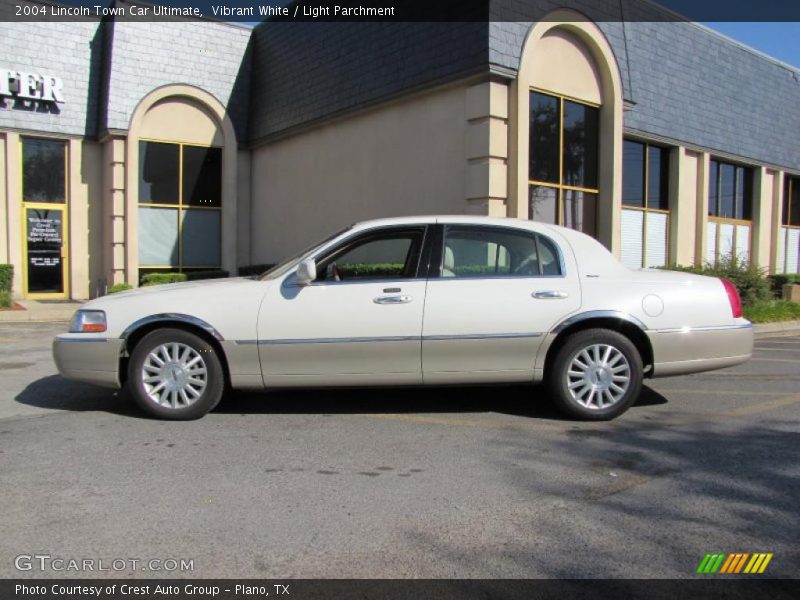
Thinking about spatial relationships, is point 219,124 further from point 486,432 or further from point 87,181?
point 486,432

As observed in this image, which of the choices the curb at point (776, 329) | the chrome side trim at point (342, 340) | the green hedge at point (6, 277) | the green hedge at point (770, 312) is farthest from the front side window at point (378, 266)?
the green hedge at point (6, 277)

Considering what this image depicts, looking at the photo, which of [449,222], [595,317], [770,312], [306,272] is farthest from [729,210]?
[306,272]

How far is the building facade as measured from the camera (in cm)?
1141

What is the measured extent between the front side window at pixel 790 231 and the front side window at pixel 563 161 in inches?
383

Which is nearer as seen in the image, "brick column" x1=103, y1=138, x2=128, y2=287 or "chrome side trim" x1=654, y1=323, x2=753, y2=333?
"chrome side trim" x1=654, y1=323, x2=753, y2=333

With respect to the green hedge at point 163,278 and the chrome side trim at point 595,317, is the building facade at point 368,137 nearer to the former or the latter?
the green hedge at point 163,278

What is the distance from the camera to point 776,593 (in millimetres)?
2879

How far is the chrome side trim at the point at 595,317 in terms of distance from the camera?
5.51 m

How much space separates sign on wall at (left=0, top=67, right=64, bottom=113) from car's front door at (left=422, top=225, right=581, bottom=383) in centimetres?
1328

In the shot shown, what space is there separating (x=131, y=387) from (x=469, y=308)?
2837 mm

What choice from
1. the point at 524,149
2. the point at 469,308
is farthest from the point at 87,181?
the point at 469,308

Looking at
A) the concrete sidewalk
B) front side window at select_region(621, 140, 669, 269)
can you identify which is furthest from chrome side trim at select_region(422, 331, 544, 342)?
front side window at select_region(621, 140, 669, 269)

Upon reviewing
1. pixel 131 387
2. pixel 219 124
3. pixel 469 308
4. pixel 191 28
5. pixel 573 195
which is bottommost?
pixel 131 387

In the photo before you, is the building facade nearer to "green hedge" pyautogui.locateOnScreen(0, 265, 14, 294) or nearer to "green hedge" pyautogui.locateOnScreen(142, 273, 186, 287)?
"green hedge" pyautogui.locateOnScreen(0, 265, 14, 294)
